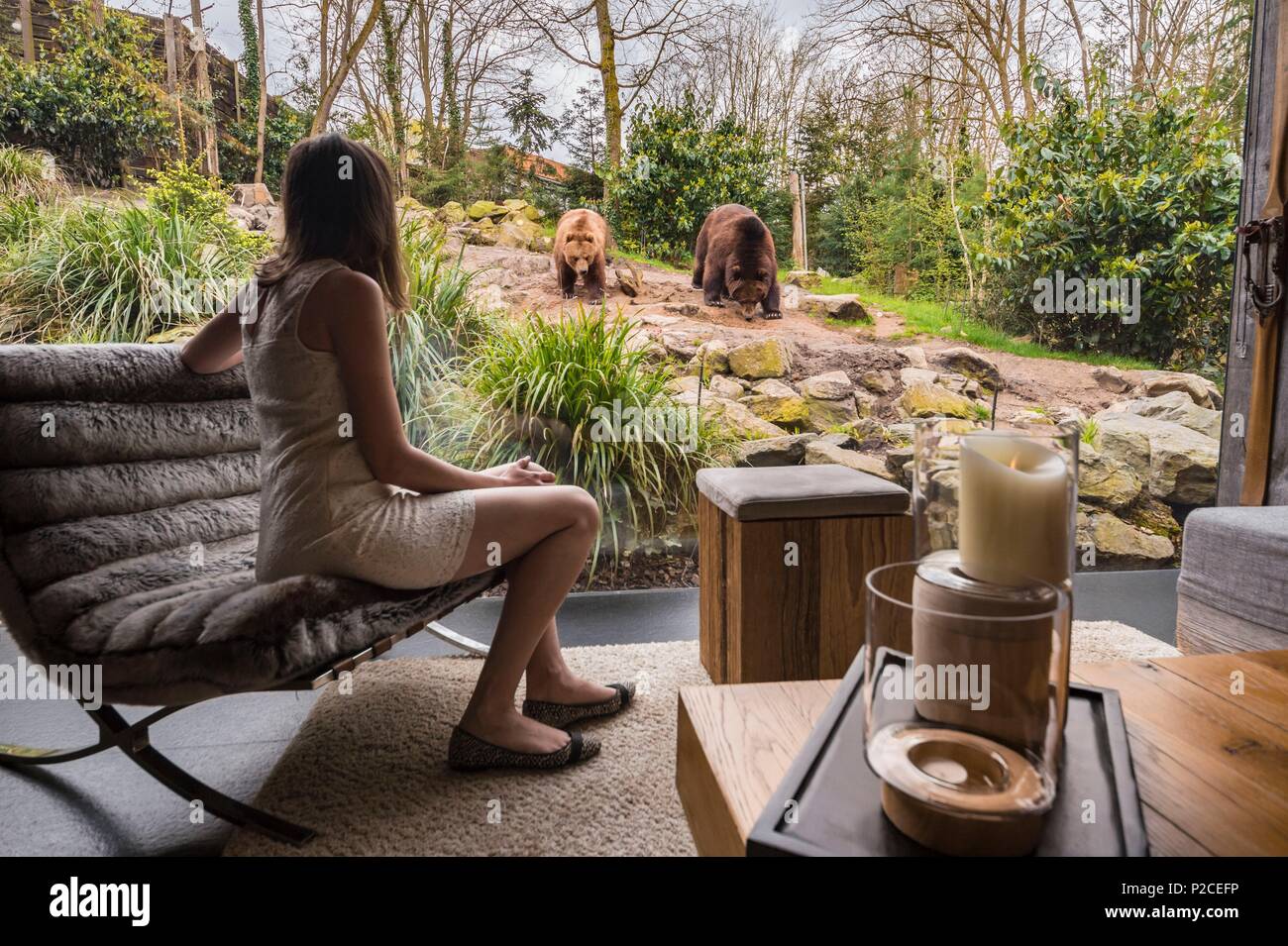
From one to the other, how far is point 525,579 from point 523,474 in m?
0.28

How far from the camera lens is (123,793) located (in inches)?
59.1

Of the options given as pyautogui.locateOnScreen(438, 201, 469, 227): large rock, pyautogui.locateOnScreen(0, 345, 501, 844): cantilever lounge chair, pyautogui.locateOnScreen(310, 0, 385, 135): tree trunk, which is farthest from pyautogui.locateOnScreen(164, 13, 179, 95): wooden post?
pyautogui.locateOnScreen(0, 345, 501, 844): cantilever lounge chair

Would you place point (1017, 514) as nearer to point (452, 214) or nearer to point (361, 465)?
point (361, 465)

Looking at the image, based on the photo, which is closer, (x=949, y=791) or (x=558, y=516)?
(x=949, y=791)

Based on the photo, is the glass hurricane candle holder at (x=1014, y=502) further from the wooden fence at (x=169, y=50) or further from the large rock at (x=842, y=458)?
the wooden fence at (x=169, y=50)

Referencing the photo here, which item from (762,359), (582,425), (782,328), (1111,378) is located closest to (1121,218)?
A: (1111,378)

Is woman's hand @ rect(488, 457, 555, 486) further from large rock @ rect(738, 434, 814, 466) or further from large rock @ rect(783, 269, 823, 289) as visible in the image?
large rock @ rect(783, 269, 823, 289)

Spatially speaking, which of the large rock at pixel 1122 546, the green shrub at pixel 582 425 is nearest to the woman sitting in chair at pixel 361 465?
the green shrub at pixel 582 425

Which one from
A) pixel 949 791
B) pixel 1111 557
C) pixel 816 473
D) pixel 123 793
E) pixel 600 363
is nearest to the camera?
pixel 949 791

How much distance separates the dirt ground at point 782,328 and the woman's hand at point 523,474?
168cm
